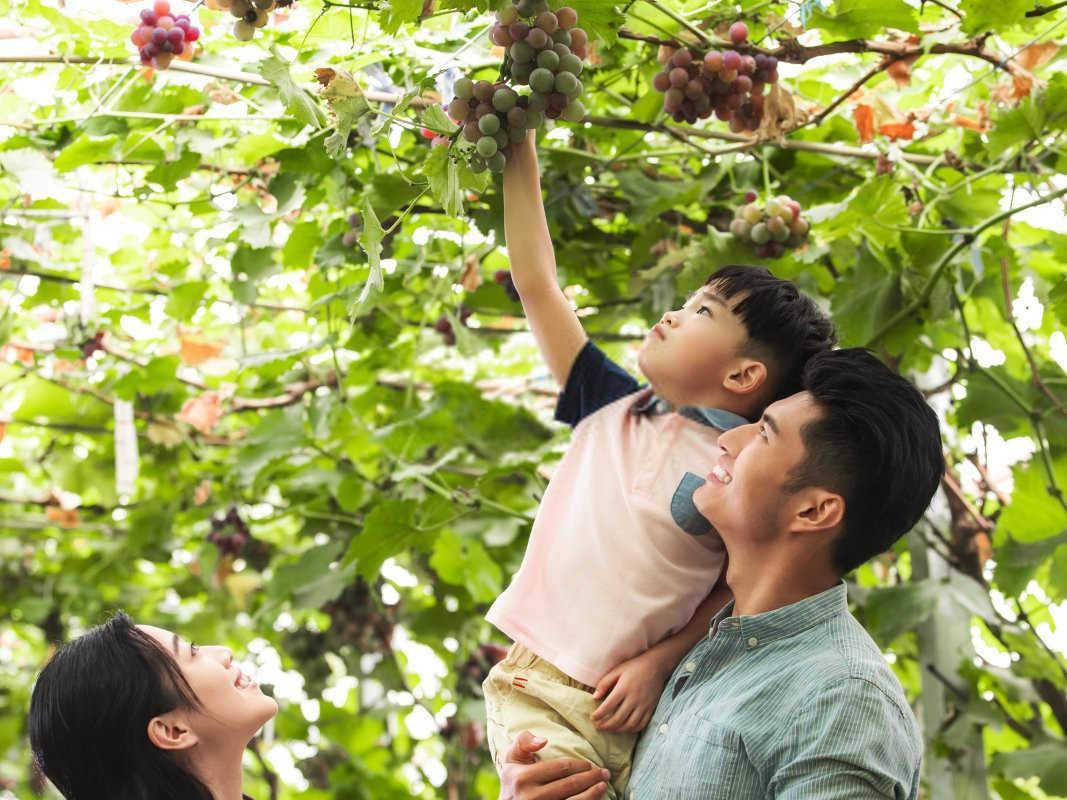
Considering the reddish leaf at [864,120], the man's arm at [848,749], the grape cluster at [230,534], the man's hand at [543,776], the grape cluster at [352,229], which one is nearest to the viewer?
the man's arm at [848,749]

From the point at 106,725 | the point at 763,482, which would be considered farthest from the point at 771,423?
the point at 106,725

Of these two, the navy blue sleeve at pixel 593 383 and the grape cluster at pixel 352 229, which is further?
the grape cluster at pixel 352 229

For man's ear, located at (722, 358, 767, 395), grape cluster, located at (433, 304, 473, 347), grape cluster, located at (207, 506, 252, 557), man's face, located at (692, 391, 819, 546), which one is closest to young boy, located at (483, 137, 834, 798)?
man's ear, located at (722, 358, 767, 395)

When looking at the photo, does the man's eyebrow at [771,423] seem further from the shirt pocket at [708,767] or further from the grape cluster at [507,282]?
the grape cluster at [507,282]

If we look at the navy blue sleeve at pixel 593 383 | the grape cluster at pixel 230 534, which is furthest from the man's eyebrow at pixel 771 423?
the grape cluster at pixel 230 534

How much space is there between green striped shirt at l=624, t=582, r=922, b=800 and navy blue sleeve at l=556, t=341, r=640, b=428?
0.36m

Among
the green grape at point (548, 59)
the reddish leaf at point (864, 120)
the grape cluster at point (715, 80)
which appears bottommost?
the reddish leaf at point (864, 120)

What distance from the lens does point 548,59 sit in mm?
1360

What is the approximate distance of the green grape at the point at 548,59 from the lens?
136 centimetres

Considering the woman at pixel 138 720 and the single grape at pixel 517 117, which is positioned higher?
the single grape at pixel 517 117

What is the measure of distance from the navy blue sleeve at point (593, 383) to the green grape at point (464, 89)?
0.46m

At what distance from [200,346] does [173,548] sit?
1126 mm

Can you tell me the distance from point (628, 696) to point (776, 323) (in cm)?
49

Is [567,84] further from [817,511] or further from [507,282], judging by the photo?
[507,282]
